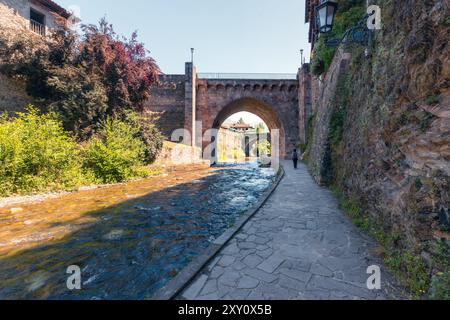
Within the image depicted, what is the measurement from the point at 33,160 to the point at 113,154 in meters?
3.06

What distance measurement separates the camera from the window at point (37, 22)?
1311 cm

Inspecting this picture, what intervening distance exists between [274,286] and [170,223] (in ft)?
10.8

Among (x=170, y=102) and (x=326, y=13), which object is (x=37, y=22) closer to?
(x=170, y=102)

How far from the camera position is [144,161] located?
1371cm

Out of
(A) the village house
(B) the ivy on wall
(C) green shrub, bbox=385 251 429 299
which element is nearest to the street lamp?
(B) the ivy on wall

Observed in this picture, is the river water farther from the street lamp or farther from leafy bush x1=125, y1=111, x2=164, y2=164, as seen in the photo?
leafy bush x1=125, y1=111, x2=164, y2=164

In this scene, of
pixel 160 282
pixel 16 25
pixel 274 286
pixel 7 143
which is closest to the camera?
pixel 274 286

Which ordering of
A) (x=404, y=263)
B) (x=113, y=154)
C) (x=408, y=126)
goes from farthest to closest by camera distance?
1. (x=113, y=154)
2. (x=408, y=126)
3. (x=404, y=263)

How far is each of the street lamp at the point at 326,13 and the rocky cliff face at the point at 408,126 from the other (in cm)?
97

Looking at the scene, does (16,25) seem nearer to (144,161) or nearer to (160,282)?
(144,161)

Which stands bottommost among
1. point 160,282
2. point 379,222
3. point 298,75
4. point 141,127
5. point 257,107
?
point 160,282

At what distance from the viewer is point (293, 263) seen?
109 inches

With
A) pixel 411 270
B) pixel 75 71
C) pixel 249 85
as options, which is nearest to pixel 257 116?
pixel 249 85
